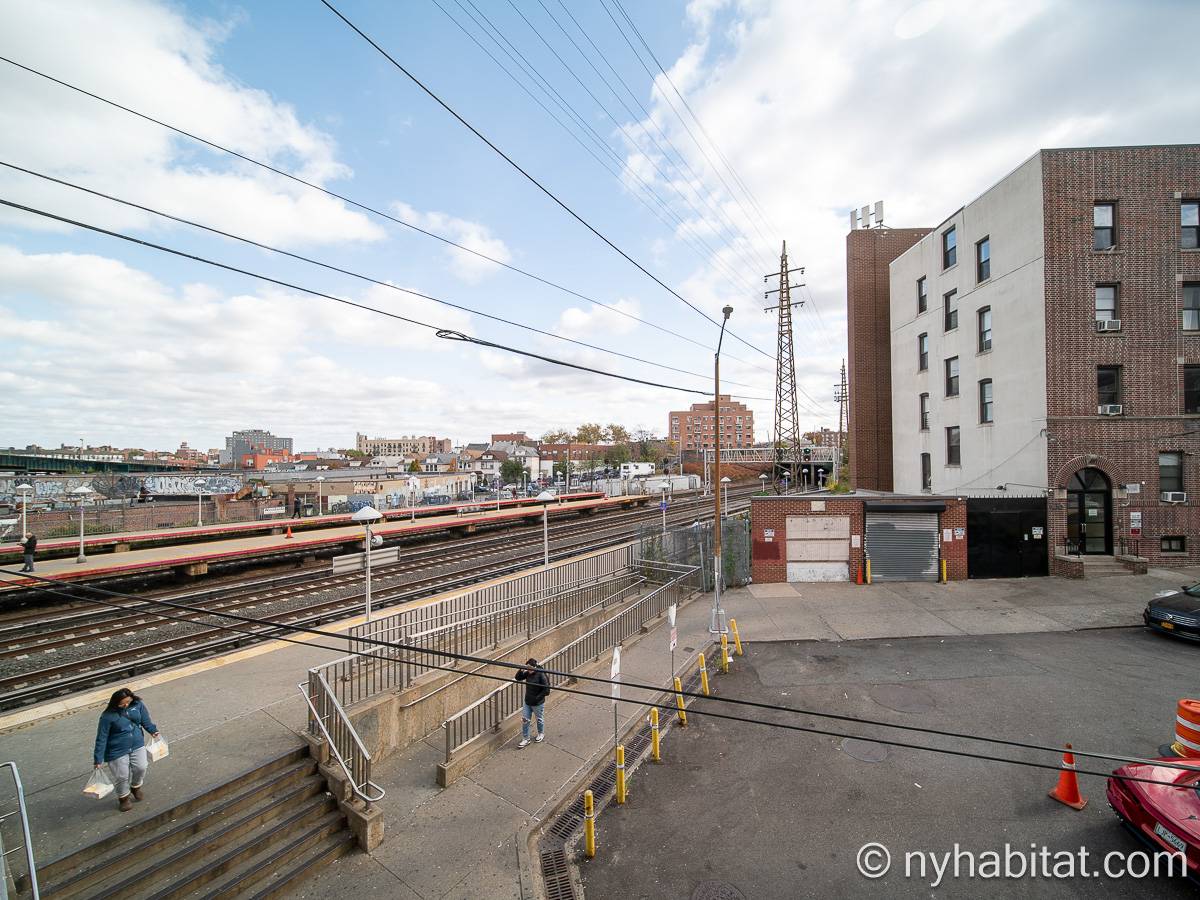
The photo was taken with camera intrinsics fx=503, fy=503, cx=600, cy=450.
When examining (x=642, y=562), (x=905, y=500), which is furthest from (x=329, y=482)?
(x=905, y=500)

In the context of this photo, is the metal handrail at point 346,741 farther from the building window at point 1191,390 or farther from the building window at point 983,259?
the building window at point 1191,390

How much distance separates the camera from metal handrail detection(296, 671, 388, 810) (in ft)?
21.2

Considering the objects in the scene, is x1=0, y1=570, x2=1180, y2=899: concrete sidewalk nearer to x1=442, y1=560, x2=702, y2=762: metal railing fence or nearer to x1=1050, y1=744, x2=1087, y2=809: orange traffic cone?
x1=442, y1=560, x2=702, y2=762: metal railing fence

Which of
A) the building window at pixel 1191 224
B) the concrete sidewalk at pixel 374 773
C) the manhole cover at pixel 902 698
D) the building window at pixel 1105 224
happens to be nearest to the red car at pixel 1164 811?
the manhole cover at pixel 902 698

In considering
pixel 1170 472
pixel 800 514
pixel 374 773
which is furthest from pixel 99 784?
pixel 1170 472

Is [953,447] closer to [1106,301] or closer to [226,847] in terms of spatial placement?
[1106,301]

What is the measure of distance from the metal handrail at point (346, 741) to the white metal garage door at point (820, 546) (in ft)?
53.2

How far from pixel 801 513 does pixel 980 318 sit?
41.7ft

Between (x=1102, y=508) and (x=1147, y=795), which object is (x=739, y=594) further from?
(x=1102, y=508)

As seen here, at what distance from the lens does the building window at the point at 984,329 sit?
2167cm

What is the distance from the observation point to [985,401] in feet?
Answer: 72.4

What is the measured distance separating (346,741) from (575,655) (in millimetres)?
5898

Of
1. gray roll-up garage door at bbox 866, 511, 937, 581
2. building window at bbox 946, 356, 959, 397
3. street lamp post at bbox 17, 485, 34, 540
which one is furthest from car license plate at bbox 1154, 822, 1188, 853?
street lamp post at bbox 17, 485, 34, 540

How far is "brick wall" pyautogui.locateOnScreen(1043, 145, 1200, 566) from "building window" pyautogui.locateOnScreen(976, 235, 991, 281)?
2.92m
